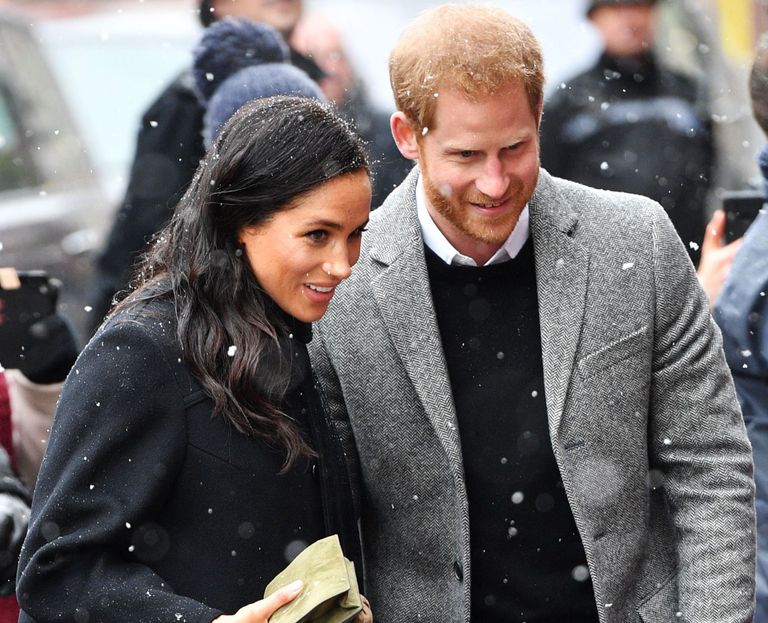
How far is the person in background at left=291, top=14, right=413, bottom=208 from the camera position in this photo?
5227mm

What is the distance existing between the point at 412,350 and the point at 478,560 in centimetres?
49

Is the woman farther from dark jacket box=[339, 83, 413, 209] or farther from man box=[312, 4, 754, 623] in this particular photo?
dark jacket box=[339, 83, 413, 209]

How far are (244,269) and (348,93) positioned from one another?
13.8 feet

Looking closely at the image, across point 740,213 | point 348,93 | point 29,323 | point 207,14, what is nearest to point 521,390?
point 740,213

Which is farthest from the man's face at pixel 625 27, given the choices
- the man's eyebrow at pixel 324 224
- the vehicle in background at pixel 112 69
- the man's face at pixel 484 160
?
the man's eyebrow at pixel 324 224

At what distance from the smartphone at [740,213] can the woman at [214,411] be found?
188 centimetres

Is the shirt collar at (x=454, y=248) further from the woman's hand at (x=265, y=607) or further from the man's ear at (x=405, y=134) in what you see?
the woman's hand at (x=265, y=607)

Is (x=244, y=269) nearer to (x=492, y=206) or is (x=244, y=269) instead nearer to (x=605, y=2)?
(x=492, y=206)

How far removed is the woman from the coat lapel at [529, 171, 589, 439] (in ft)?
1.92

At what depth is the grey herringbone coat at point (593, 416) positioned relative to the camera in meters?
3.04

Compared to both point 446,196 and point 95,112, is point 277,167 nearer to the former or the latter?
point 446,196

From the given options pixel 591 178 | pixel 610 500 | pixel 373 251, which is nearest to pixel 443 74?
pixel 373 251

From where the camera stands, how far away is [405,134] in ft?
10.4

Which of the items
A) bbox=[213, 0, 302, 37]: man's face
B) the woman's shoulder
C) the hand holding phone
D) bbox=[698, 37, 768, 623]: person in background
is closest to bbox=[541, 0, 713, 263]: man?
bbox=[213, 0, 302, 37]: man's face
